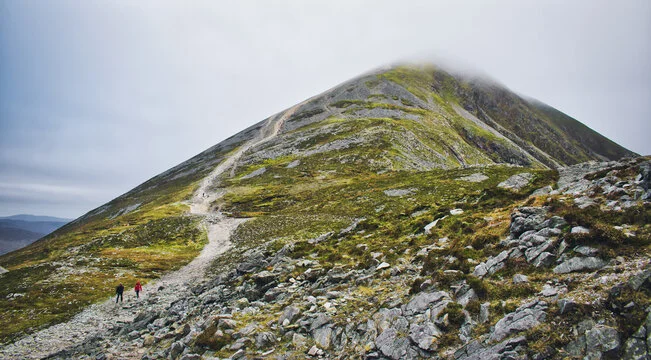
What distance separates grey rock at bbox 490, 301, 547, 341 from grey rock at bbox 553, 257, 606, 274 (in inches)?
95.6

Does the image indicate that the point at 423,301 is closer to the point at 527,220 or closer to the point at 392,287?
the point at 392,287

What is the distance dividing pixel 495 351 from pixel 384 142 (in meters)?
103

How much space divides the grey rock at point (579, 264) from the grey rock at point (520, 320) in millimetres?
2427

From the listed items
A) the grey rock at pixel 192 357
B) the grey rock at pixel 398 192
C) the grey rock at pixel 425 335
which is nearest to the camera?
the grey rock at pixel 425 335

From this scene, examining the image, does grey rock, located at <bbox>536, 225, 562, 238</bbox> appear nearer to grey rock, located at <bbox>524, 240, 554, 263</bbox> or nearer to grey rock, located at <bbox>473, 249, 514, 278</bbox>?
grey rock, located at <bbox>524, 240, 554, 263</bbox>

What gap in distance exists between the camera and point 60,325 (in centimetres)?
2852

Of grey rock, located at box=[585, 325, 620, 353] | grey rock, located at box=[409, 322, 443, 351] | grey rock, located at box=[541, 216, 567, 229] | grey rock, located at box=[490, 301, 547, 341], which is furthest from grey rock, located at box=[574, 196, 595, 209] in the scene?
grey rock, located at box=[409, 322, 443, 351]

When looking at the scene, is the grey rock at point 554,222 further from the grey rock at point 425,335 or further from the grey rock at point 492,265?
the grey rock at point 425,335

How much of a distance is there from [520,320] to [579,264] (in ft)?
12.1

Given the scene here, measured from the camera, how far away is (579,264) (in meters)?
11.5

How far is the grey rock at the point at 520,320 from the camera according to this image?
9.60 meters

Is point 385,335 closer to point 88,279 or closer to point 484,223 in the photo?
point 484,223

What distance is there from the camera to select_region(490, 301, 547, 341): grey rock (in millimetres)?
Result: 9602

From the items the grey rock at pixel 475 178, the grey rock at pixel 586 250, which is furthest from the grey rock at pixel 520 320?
the grey rock at pixel 475 178
